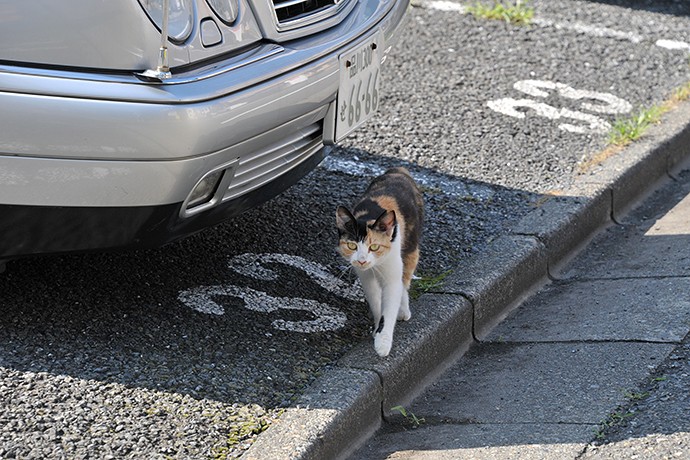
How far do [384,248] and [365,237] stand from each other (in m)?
0.09

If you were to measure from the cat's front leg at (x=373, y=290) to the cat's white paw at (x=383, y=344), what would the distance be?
0.12m

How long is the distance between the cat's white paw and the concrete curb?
0.09ft

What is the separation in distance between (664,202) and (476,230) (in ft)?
4.19

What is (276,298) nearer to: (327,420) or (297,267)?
(297,267)

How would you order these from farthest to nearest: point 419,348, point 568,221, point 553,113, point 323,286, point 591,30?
point 591,30 → point 553,113 → point 568,221 → point 323,286 → point 419,348

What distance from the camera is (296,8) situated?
3.61m

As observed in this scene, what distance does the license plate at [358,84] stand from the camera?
142 inches

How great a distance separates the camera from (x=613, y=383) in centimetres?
341

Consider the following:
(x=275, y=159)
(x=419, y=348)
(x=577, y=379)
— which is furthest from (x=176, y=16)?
(x=577, y=379)

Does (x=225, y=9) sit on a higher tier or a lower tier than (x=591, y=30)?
higher

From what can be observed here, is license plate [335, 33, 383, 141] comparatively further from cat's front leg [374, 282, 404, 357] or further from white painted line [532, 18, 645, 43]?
white painted line [532, 18, 645, 43]

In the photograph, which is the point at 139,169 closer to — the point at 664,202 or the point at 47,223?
the point at 47,223

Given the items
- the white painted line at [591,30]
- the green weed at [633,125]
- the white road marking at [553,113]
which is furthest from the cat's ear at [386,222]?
the white painted line at [591,30]

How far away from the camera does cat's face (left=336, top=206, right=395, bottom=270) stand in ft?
11.0
